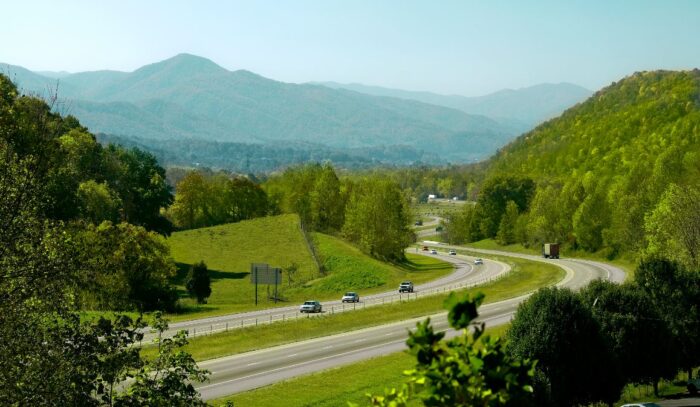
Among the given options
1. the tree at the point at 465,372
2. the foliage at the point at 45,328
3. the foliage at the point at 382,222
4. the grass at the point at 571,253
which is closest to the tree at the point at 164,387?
the foliage at the point at 45,328

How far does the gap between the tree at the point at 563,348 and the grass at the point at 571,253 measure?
198 ft

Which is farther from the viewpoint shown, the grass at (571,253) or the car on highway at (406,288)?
the grass at (571,253)

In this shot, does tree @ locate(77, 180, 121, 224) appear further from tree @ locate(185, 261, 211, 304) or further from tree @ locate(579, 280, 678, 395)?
tree @ locate(579, 280, 678, 395)

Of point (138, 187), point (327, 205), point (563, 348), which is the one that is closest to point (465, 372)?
point (563, 348)

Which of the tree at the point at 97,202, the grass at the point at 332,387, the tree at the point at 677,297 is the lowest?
the grass at the point at 332,387

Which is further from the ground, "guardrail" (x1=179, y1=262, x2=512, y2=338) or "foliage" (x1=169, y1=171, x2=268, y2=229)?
"foliage" (x1=169, y1=171, x2=268, y2=229)

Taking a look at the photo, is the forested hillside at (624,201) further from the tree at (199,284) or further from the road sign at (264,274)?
the tree at (199,284)

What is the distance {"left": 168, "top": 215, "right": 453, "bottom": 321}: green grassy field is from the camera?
99875 millimetres

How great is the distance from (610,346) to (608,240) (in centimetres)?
9954

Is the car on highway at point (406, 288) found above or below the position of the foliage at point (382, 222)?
below

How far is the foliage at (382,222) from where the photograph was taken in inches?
5037

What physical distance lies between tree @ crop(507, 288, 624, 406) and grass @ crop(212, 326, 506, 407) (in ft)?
25.8

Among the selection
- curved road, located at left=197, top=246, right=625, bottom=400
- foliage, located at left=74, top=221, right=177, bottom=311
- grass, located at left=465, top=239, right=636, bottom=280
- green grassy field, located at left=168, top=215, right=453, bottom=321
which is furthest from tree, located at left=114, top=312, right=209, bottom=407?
grass, located at left=465, top=239, right=636, bottom=280

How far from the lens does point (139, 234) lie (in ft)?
261
